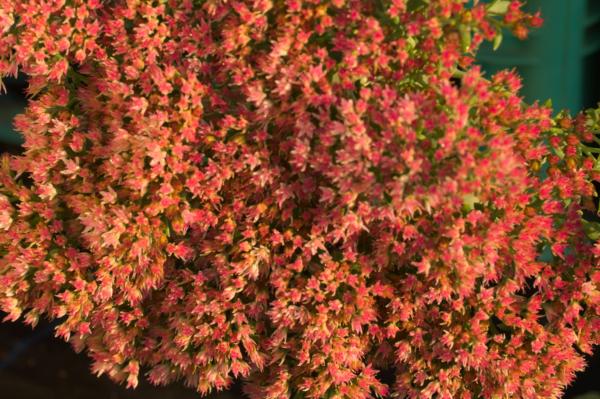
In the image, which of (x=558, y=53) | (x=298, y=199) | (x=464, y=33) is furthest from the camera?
(x=558, y=53)

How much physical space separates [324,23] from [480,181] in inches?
37.7

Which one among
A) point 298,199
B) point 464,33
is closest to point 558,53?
point 464,33

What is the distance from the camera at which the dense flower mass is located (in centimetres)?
346

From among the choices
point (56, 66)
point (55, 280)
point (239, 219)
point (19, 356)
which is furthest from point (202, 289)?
point (19, 356)

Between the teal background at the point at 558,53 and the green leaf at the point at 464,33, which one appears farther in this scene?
the teal background at the point at 558,53

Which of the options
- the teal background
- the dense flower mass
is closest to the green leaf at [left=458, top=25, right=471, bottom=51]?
the dense flower mass

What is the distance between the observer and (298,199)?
378cm

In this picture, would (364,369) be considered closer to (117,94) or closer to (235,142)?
(235,142)

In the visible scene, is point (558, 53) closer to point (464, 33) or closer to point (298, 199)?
point (464, 33)

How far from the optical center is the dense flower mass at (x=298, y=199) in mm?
3459

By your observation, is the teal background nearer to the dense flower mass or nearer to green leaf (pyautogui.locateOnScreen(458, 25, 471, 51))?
the dense flower mass

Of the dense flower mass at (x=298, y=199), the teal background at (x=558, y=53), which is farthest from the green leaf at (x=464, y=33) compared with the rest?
the teal background at (x=558, y=53)

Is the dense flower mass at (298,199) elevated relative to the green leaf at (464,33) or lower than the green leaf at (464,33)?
lower

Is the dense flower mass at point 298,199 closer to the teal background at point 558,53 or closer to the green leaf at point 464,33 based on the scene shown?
the green leaf at point 464,33
